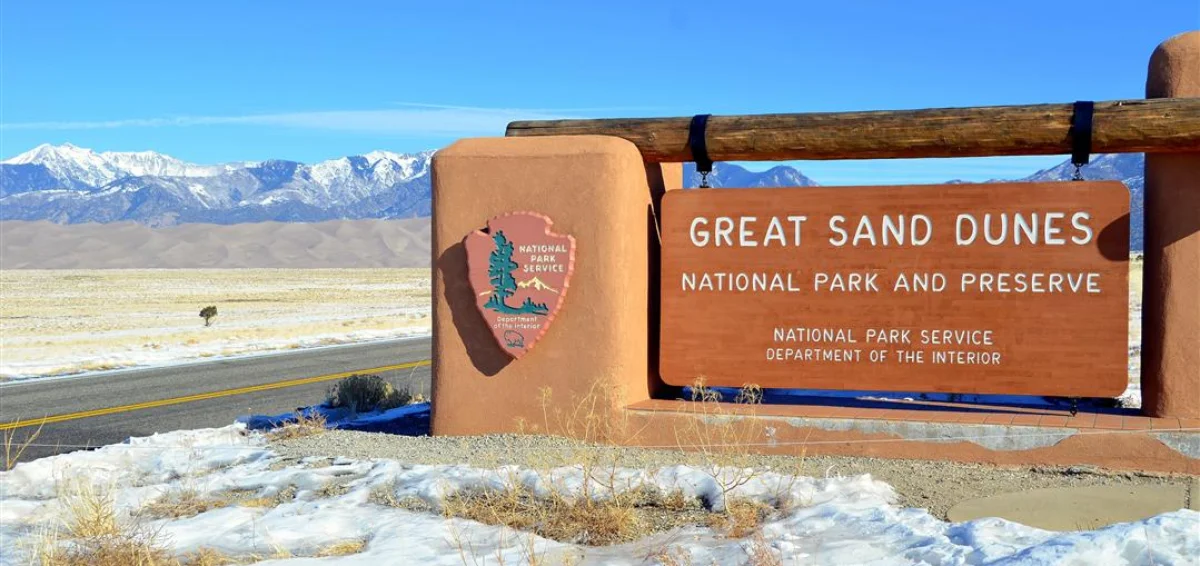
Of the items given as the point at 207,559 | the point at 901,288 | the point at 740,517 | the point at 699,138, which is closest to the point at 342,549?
the point at 207,559

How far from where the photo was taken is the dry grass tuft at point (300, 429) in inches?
404

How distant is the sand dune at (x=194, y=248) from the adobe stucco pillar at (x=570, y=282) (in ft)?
500

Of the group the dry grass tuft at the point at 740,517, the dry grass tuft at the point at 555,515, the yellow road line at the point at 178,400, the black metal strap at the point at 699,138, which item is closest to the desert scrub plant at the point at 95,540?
the dry grass tuft at the point at 555,515

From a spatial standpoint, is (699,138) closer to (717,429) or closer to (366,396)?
(717,429)

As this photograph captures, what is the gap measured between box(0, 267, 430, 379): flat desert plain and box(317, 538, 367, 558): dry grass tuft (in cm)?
1416

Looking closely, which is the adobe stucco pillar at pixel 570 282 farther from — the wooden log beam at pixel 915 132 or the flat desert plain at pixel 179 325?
the flat desert plain at pixel 179 325

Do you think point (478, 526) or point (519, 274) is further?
point (519, 274)

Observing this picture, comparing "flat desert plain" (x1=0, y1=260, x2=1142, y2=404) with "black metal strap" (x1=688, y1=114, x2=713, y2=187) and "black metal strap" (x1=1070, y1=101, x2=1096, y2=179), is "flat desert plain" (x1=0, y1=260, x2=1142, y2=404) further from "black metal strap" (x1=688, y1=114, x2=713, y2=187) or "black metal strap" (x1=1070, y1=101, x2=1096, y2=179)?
"black metal strap" (x1=688, y1=114, x2=713, y2=187)

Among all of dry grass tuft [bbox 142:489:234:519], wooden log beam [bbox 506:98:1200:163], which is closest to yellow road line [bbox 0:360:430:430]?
dry grass tuft [bbox 142:489:234:519]

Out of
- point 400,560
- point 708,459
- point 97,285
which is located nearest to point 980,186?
point 708,459

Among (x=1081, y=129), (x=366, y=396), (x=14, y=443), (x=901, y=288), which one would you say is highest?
(x=1081, y=129)

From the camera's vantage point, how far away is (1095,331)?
332 inches

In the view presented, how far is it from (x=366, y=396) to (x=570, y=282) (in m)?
4.18

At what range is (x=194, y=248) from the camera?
170m
